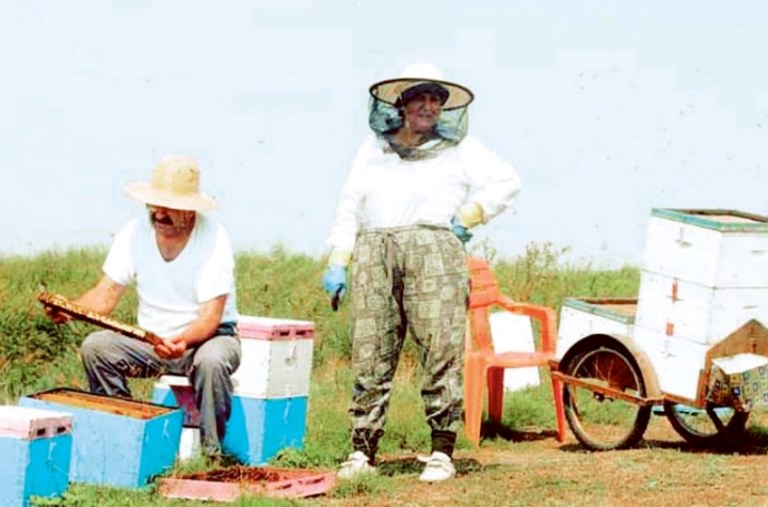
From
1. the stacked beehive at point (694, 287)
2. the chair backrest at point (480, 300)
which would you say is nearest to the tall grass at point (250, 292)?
the chair backrest at point (480, 300)

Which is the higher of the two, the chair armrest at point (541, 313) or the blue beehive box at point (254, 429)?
the chair armrest at point (541, 313)

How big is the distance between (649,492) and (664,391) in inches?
57.8

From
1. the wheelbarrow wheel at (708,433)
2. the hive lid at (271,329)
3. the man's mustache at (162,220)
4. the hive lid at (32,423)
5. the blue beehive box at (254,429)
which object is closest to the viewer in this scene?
the hive lid at (32,423)

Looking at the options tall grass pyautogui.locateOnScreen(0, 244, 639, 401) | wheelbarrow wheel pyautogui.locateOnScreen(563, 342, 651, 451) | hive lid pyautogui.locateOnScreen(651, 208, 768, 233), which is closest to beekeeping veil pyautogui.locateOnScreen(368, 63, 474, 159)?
hive lid pyautogui.locateOnScreen(651, 208, 768, 233)

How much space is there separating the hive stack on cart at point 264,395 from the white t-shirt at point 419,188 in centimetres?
69

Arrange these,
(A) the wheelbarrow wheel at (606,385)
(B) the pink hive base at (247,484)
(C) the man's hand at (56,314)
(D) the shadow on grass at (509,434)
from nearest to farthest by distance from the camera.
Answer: (B) the pink hive base at (247,484) < (C) the man's hand at (56,314) < (A) the wheelbarrow wheel at (606,385) < (D) the shadow on grass at (509,434)

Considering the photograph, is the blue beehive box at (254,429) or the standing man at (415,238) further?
the blue beehive box at (254,429)

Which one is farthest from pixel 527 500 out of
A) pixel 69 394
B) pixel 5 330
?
pixel 5 330

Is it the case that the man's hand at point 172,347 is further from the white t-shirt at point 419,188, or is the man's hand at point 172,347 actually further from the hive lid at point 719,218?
the hive lid at point 719,218

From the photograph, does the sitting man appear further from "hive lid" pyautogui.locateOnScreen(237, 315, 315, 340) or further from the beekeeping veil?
the beekeeping veil

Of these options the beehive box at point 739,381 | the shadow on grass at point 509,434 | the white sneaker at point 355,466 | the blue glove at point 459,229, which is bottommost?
the shadow on grass at point 509,434

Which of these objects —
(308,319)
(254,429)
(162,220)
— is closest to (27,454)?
(162,220)

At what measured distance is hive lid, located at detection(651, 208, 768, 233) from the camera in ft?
26.0

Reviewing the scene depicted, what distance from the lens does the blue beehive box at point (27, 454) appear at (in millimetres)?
5961
